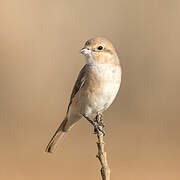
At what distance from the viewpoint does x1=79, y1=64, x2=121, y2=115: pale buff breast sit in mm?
6160

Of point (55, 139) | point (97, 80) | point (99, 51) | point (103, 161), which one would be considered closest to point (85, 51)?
point (99, 51)

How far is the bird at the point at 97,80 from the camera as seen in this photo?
20.3ft

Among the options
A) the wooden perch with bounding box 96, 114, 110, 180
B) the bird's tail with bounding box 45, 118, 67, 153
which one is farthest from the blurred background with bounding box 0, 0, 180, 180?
the wooden perch with bounding box 96, 114, 110, 180

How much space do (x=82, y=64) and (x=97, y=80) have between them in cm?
574

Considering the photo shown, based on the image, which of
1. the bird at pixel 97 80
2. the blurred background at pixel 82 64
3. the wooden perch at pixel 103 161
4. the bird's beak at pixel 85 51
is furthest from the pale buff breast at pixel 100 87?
the blurred background at pixel 82 64

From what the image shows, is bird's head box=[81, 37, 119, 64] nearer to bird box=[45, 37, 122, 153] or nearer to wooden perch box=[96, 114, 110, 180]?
bird box=[45, 37, 122, 153]

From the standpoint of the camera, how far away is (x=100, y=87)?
618 centimetres

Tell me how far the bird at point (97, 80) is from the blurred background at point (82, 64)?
16.2ft

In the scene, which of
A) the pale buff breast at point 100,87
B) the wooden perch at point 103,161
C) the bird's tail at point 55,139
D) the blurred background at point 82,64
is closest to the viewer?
the wooden perch at point 103,161

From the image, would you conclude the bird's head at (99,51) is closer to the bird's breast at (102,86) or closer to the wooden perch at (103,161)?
the bird's breast at (102,86)
